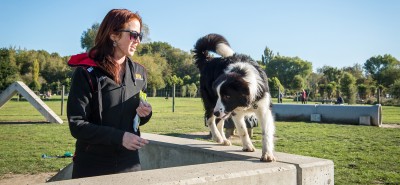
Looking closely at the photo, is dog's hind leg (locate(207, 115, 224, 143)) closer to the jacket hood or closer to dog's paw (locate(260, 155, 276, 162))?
dog's paw (locate(260, 155, 276, 162))

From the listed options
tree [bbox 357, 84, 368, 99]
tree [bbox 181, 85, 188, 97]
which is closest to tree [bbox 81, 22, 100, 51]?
tree [bbox 181, 85, 188, 97]

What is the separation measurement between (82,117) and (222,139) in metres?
3.12

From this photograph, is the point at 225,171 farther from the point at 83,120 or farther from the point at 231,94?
the point at 231,94

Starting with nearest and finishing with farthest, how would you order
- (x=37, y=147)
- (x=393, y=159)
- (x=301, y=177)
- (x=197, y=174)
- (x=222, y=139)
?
(x=197, y=174) < (x=301, y=177) < (x=222, y=139) < (x=393, y=159) < (x=37, y=147)

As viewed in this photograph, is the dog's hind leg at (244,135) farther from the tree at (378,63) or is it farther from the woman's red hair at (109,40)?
the tree at (378,63)

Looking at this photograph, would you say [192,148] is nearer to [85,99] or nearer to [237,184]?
[237,184]

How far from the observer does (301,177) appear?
3.29 m

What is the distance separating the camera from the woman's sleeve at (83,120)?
2.47 m

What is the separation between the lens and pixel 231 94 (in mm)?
4574

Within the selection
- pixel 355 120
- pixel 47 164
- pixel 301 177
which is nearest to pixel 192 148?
pixel 301 177

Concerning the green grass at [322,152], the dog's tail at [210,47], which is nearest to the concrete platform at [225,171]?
the dog's tail at [210,47]

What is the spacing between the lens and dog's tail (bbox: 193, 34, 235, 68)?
5625mm

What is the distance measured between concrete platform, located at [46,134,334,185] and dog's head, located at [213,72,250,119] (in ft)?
1.77

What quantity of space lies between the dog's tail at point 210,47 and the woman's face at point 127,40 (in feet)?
9.19
